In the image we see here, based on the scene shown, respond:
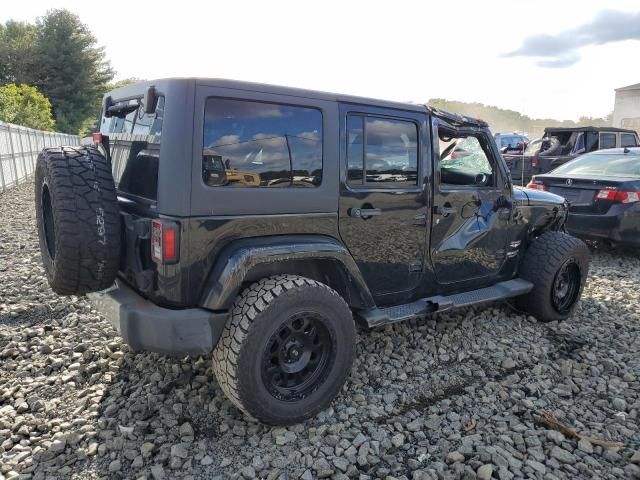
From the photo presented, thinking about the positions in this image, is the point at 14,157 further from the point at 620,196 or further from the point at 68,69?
the point at 68,69

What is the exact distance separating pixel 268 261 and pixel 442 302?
5.10 ft

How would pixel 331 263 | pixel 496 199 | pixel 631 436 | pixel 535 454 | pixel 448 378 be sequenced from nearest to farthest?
pixel 535 454
pixel 631 436
pixel 331 263
pixel 448 378
pixel 496 199

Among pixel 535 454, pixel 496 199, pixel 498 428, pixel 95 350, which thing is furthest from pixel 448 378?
pixel 95 350

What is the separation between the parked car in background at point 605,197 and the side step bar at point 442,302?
2.83m

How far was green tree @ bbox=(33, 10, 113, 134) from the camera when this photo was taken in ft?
129

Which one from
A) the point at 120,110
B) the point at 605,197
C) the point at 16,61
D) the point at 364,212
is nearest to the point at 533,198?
the point at 364,212

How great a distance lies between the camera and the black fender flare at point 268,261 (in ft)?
8.72

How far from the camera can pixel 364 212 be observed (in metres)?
3.23

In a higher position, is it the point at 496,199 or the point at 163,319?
the point at 496,199

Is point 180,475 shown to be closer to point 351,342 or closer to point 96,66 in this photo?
point 351,342

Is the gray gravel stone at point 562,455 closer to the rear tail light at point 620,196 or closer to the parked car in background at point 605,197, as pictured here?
the parked car in background at point 605,197

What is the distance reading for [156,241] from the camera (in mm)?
2654

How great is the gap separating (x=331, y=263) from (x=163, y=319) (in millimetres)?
1100

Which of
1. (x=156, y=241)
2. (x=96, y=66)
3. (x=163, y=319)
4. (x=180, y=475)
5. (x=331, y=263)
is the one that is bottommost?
(x=180, y=475)
